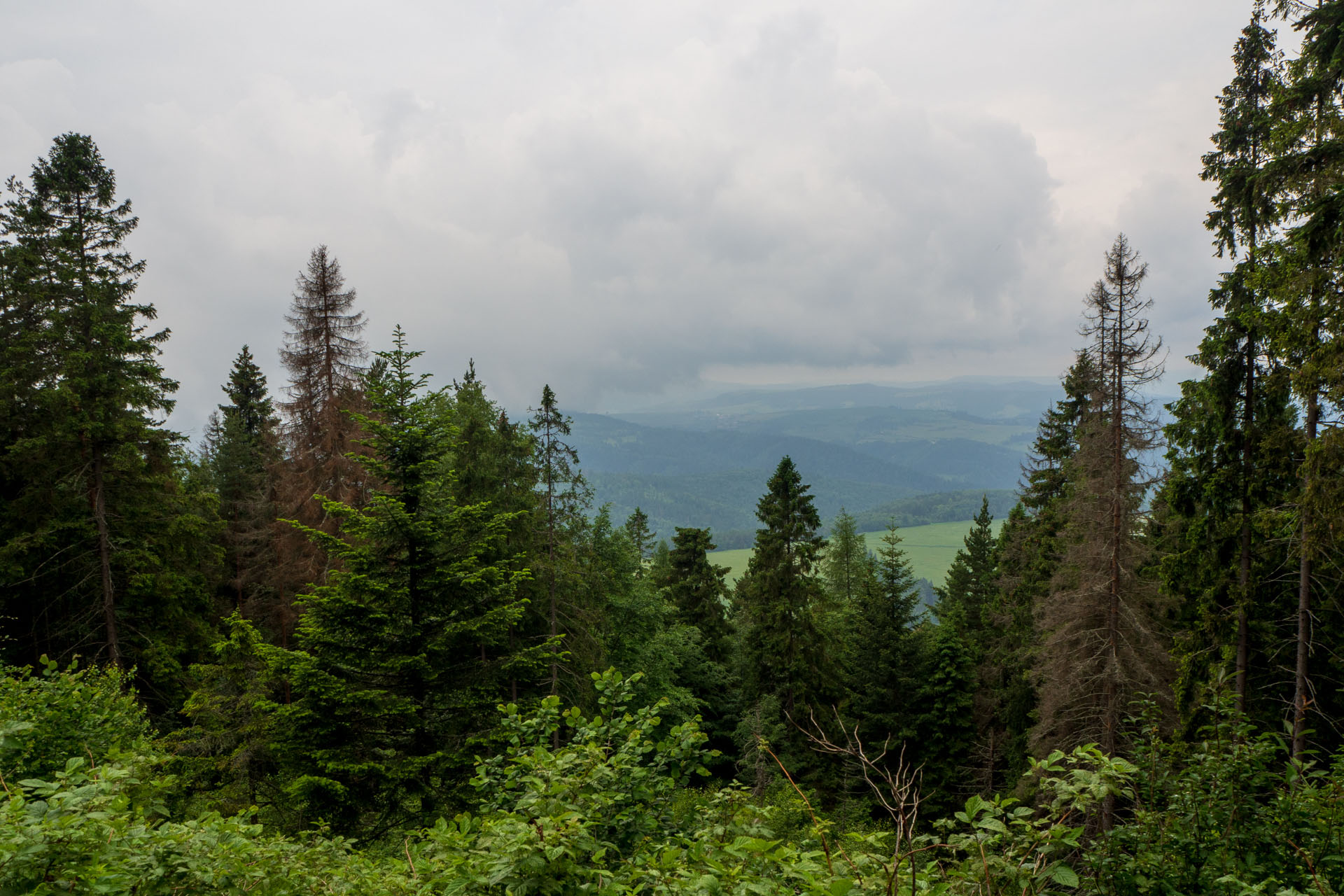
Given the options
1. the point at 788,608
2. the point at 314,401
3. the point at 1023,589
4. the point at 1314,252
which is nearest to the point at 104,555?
the point at 314,401

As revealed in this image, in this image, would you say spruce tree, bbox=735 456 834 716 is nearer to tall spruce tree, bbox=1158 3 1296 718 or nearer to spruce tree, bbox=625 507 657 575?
tall spruce tree, bbox=1158 3 1296 718

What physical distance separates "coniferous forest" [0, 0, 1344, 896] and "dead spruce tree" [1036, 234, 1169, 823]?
89 millimetres

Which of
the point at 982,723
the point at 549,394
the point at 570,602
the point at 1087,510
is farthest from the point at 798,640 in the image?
the point at 549,394

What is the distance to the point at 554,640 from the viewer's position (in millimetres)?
11852

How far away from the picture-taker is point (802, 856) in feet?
9.92

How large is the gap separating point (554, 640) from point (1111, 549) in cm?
1239

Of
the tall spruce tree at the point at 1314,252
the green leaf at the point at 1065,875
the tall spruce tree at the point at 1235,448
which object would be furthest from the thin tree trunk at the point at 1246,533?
the green leaf at the point at 1065,875

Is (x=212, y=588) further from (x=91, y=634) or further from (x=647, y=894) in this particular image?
(x=647, y=894)

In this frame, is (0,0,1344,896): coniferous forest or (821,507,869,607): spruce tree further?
(821,507,869,607): spruce tree

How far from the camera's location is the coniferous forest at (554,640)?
127 inches

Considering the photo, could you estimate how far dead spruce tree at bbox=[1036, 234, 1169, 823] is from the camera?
1402 centimetres

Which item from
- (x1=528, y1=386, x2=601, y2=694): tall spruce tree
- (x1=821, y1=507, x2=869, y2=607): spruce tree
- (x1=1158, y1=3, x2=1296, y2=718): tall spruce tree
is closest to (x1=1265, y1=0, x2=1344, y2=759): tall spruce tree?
(x1=1158, y1=3, x2=1296, y2=718): tall spruce tree

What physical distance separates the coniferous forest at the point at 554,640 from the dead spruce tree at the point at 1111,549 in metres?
0.09

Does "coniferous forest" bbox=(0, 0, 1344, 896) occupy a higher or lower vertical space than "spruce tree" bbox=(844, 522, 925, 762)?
higher
